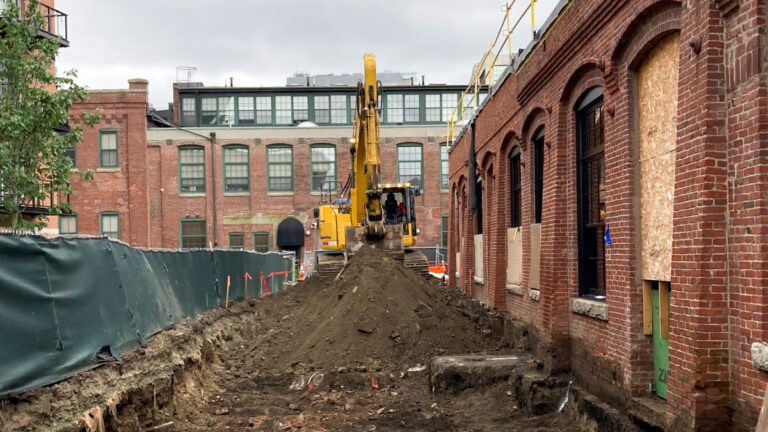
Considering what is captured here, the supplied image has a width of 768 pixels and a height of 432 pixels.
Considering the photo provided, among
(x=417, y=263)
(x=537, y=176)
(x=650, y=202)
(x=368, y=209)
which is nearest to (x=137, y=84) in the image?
(x=417, y=263)

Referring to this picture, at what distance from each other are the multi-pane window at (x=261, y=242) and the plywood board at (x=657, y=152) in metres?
36.4

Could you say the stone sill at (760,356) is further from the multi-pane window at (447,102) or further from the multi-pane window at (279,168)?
the multi-pane window at (447,102)

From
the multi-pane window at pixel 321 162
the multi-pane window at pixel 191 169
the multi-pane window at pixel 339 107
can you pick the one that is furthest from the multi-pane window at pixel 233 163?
the multi-pane window at pixel 339 107

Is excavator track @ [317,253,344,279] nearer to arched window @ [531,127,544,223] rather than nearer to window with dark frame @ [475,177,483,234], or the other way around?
window with dark frame @ [475,177,483,234]

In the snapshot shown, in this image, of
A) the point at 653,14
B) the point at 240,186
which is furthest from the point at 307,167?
the point at 653,14

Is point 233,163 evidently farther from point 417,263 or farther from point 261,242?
point 417,263

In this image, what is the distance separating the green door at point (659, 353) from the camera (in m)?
7.34

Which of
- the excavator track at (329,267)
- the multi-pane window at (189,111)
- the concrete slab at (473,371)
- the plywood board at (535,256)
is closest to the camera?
the concrete slab at (473,371)

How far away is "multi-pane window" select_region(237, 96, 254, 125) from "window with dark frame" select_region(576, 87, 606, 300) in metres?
36.8

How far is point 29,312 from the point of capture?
7559 millimetres

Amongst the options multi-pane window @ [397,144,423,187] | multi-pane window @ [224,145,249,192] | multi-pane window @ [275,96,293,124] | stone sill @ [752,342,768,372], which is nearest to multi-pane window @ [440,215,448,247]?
multi-pane window @ [397,144,423,187]

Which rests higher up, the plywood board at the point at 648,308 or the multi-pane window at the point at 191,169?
the multi-pane window at the point at 191,169

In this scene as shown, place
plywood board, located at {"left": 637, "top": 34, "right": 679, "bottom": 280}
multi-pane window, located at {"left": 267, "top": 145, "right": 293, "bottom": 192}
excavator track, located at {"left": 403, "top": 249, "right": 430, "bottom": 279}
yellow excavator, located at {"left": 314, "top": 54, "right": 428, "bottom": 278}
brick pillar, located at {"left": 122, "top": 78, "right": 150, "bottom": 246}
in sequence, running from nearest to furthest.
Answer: plywood board, located at {"left": 637, "top": 34, "right": 679, "bottom": 280} → yellow excavator, located at {"left": 314, "top": 54, "right": 428, "bottom": 278} → excavator track, located at {"left": 403, "top": 249, "right": 430, "bottom": 279} → brick pillar, located at {"left": 122, "top": 78, "right": 150, "bottom": 246} → multi-pane window, located at {"left": 267, "top": 145, "right": 293, "bottom": 192}

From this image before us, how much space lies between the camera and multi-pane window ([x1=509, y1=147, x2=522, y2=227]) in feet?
47.3
